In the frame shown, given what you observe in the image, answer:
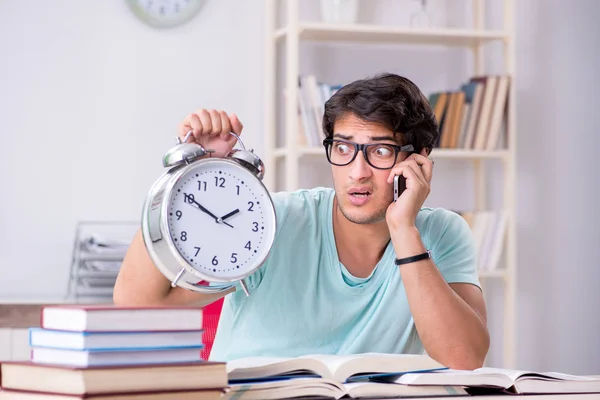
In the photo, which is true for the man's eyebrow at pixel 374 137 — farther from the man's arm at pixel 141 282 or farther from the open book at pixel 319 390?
the open book at pixel 319 390

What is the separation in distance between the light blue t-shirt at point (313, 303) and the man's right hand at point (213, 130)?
0.41 meters

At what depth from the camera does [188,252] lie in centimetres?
120

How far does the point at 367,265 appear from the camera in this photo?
184cm

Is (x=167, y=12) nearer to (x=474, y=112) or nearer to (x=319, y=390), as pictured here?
(x=474, y=112)

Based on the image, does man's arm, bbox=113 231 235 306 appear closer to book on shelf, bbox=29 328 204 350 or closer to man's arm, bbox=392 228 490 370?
man's arm, bbox=392 228 490 370

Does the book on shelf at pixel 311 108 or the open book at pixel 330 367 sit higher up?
the book on shelf at pixel 311 108

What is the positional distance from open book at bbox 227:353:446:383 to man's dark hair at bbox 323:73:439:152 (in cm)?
75

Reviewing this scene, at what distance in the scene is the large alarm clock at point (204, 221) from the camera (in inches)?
47.2

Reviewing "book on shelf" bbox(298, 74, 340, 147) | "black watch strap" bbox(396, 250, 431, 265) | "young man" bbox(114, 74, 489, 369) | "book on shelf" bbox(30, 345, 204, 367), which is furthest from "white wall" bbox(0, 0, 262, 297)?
"book on shelf" bbox(30, 345, 204, 367)

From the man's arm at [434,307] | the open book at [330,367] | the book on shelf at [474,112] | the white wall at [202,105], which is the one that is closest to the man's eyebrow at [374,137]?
the man's arm at [434,307]

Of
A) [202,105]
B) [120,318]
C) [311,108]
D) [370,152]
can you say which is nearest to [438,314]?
[370,152]

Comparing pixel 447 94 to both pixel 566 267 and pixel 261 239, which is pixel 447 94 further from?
pixel 261 239

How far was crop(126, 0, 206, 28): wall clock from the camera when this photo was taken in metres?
3.49

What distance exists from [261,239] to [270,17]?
237 cm
